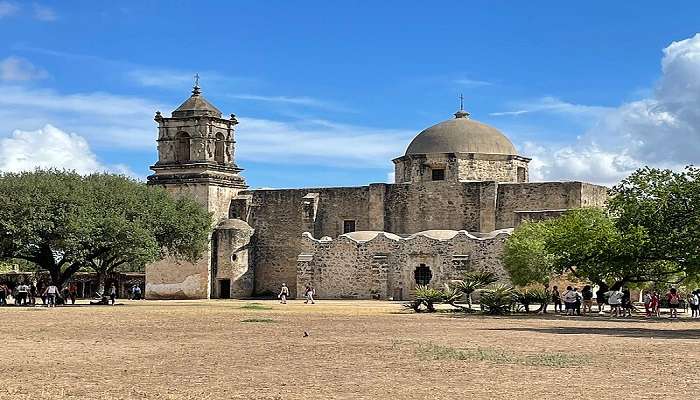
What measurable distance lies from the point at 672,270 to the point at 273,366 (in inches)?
711

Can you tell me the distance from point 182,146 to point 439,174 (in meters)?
11.4

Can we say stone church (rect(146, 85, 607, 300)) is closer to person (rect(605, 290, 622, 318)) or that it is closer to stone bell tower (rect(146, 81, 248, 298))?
stone bell tower (rect(146, 81, 248, 298))

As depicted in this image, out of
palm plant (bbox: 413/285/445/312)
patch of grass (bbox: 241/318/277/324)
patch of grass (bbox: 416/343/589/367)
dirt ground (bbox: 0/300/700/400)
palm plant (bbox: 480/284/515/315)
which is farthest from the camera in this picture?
palm plant (bbox: 413/285/445/312)

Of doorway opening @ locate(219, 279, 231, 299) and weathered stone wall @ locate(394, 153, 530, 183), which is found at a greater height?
weathered stone wall @ locate(394, 153, 530, 183)

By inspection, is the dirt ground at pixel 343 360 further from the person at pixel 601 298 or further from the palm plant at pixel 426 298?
the palm plant at pixel 426 298

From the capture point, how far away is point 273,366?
44.8ft

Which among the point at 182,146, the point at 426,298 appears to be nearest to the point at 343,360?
the point at 426,298

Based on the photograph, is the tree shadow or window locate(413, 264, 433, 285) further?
window locate(413, 264, 433, 285)

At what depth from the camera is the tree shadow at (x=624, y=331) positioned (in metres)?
20.3

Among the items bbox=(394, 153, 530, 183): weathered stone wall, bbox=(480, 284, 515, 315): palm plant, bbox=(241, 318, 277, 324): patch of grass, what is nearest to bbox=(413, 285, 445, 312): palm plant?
bbox=(480, 284, 515, 315): palm plant

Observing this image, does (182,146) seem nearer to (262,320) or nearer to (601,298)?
(601,298)

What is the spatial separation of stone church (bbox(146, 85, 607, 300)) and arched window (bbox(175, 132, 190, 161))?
0.06m

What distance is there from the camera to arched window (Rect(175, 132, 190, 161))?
153 ft

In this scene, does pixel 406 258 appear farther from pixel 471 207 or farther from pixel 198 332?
pixel 198 332
